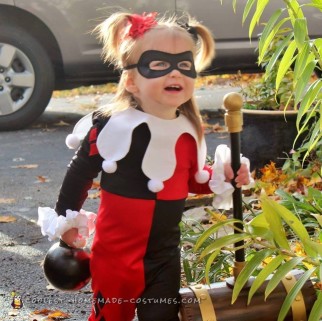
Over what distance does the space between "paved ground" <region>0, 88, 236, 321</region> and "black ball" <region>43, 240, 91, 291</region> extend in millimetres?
529

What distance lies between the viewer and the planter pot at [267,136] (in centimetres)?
510

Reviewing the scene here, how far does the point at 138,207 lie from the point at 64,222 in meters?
0.25

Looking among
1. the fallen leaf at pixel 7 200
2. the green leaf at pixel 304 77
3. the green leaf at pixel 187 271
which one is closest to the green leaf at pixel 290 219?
the green leaf at pixel 304 77

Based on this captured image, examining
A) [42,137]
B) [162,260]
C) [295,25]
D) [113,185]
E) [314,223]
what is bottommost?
[42,137]

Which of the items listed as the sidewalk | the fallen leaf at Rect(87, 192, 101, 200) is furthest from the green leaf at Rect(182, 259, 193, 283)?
the sidewalk

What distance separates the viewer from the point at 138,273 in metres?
2.54

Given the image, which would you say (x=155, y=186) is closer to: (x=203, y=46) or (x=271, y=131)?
(x=203, y=46)

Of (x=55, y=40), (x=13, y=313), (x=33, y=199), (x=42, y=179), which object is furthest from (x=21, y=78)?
(x=13, y=313)

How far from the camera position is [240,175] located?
258 cm

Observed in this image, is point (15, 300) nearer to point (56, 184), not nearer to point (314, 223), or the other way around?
point (314, 223)

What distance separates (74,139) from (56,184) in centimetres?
292

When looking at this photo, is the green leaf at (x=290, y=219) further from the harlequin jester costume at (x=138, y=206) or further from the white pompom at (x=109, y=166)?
the white pompom at (x=109, y=166)

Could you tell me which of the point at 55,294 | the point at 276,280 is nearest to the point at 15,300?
the point at 55,294

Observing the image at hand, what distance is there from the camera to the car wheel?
714 cm
